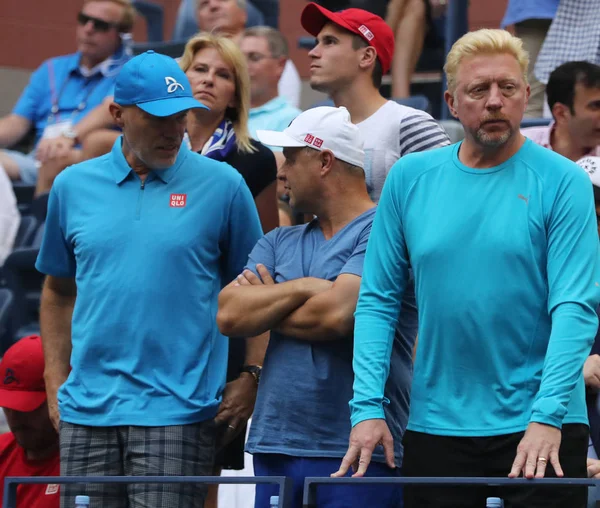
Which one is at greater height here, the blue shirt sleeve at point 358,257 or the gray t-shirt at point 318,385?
the blue shirt sleeve at point 358,257

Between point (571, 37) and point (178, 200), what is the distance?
145 inches

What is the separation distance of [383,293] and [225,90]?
1.58m

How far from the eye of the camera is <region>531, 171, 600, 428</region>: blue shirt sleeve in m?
2.89

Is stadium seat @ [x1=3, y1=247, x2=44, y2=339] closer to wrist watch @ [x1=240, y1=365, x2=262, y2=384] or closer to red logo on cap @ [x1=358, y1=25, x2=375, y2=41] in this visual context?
red logo on cap @ [x1=358, y1=25, x2=375, y2=41]

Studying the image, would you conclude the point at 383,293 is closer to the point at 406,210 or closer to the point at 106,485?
the point at 406,210

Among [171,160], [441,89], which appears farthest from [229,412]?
[441,89]

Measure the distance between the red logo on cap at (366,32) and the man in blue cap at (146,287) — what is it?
831 millimetres

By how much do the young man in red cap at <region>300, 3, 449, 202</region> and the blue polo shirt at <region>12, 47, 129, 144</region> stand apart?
3.09 m

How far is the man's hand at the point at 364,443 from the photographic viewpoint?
3.08m

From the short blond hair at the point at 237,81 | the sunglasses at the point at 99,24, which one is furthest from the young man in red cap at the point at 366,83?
the sunglasses at the point at 99,24

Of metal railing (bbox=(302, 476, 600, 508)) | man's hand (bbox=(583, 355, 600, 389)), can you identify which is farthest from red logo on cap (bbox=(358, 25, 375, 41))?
metal railing (bbox=(302, 476, 600, 508))

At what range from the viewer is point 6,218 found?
711 centimetres

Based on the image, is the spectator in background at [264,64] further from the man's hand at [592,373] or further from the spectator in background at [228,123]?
the man's hand at [592,373]

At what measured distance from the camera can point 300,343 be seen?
358cm
